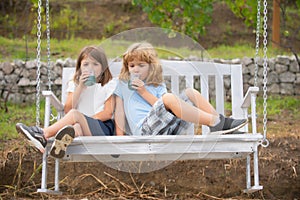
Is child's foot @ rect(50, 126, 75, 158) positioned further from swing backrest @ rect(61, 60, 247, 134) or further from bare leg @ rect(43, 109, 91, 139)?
swing backrest @ rect(61, 60, 247, 134)

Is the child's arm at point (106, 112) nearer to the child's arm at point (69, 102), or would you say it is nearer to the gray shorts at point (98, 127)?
the gray shorts at point (98, 127)

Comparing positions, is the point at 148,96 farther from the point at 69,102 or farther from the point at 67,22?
the point at 67,22

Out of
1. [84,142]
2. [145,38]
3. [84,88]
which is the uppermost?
[145,38]

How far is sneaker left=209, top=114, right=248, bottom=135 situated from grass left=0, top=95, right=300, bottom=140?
8.24ft

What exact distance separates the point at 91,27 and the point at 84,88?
6076mm

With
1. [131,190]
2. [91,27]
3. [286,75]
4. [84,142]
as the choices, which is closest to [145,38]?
[84,142]

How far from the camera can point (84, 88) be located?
3475 mm

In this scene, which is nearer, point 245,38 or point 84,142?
point 84,142

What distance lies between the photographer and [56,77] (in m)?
6.71

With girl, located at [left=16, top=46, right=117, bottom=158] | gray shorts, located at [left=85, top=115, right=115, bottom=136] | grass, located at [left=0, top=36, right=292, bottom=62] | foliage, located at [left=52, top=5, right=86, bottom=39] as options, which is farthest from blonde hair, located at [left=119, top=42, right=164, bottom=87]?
foliage, located at [left=52, top=5, right=86, bottom=39]

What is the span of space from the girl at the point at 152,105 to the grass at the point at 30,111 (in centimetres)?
222

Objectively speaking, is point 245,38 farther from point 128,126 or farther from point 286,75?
point 128,126

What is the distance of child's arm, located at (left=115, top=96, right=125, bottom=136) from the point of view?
11.0ft

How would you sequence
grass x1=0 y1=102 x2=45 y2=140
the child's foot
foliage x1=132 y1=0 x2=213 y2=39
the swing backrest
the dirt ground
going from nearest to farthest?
1. the child's foot
2. the swing backrest
3. the dirt ground
4. grass x1=0 y1=102 x2=45 y2=140
5. foliage x1=132 y1=0 x2=213 y2=39
